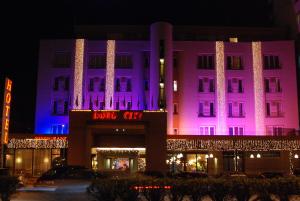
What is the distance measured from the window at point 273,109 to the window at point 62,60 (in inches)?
849

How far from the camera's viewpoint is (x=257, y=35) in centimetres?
5391

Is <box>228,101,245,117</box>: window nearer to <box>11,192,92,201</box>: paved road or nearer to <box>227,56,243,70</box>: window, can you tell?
<box>227,56,243,70</box>: window

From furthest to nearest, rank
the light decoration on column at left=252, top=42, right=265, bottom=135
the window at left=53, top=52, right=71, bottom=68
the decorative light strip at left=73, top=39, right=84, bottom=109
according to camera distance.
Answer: the window at left=53, top=52, right=71, bottom=68 < the light decoration on column at left=252, top=42, right=265, bottom=135 < the decorative light strip at left=73, top=39, right=84, bottom=109

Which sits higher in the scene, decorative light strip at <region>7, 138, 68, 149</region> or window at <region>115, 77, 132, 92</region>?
window at <region>115, 77, 132, 92</region>

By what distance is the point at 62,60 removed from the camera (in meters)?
50.0

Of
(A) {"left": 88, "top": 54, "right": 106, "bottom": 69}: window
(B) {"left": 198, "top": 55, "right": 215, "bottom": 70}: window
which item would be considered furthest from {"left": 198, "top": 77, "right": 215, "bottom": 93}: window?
(A) {"left": 88, "top": 54, "right": 106, "bottom": 69}: window

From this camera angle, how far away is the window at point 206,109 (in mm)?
49281

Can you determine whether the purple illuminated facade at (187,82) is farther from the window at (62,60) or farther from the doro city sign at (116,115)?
the doro city sign at (116,115)

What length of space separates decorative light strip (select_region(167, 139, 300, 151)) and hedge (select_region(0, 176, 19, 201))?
25.0 metres

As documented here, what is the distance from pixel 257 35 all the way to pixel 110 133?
21.7 meters

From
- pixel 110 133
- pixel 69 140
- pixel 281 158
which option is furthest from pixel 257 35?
pixel 69 140

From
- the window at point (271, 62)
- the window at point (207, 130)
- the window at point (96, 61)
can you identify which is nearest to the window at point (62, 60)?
the window at point (96, 61)

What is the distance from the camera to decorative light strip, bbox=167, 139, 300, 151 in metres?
44.6

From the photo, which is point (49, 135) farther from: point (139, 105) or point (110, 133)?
point (139, 105)
